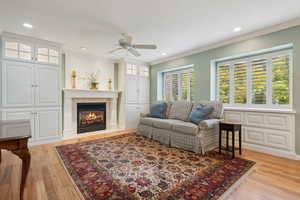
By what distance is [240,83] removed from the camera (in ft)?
11.5

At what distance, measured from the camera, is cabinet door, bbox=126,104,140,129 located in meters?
5.14

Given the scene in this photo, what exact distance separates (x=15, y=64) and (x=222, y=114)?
4.87 meters

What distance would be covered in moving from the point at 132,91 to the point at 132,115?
88 centimetres

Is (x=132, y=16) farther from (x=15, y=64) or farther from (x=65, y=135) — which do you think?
(x=65, y=135)

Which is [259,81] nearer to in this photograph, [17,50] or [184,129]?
[184,129]

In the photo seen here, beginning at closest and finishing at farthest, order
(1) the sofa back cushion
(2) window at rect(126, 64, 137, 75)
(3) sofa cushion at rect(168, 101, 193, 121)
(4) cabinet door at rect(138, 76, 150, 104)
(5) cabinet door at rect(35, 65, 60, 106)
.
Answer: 1. (1) the sofa back cushion
2. (5) cabinet door at rect(35, 65, 60, 106)
3. (3) sofa cushion at rect(168, 101, 193, 121)
4. (2) window at rect(126, 64, 137, 75)
5. (4) cabinet door at rect(138, 76, 150, 104)

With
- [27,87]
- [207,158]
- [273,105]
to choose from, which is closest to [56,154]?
[27,87]

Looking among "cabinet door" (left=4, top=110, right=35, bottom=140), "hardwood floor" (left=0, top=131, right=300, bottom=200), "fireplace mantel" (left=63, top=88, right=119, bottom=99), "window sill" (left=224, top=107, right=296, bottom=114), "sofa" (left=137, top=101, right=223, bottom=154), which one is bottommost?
"hardwood floor" (left=0, top=131, right=300, bottom=200)

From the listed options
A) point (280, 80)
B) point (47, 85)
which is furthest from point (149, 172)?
point (47, 85)

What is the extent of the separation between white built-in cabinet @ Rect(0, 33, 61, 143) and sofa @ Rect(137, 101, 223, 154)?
7.85 feet

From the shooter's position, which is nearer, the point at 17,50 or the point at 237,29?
the point at 237,29

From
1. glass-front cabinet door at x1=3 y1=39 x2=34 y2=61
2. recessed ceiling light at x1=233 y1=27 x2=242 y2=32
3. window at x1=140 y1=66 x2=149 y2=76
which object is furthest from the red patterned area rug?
window at x1=140 y1=66 x2=149 y2=76

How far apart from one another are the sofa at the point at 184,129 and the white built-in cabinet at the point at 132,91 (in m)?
0.98

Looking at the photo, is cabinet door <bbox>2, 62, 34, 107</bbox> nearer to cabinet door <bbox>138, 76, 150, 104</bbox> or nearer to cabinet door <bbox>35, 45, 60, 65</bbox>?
cabinet door <bbox>35, 45, 60, 65</bbox>
